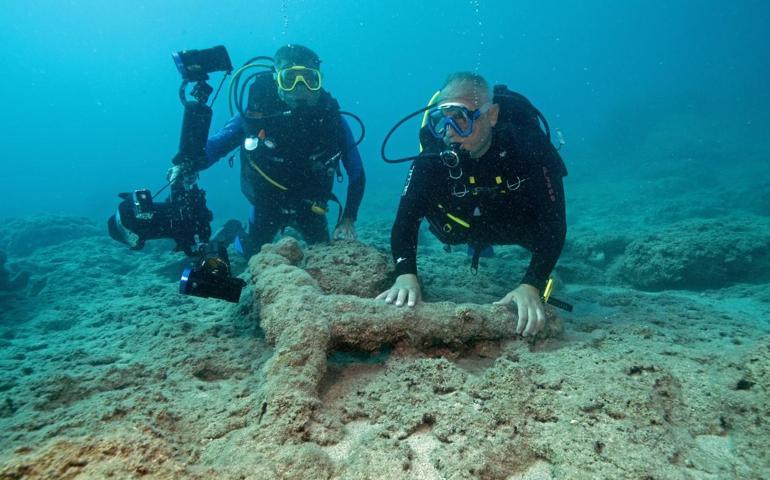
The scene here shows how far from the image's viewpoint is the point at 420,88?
113m

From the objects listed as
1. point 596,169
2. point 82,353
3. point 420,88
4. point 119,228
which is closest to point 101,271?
point 119,228

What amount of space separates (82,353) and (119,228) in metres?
1.40

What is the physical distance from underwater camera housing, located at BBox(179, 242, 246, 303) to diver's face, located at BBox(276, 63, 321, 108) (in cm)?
384

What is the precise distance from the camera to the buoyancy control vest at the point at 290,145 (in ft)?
20.0

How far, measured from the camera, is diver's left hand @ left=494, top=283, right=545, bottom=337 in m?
2.68

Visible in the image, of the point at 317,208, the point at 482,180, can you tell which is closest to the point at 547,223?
the point at 482,180

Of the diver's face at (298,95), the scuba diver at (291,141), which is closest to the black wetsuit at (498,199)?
the scuba diver at (291,141)

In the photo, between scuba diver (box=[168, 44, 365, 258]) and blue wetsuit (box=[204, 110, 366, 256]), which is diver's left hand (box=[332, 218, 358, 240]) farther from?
blue wetsuit (box=[204, 110, 366, 256])

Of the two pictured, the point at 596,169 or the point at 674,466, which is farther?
the point at 596,169

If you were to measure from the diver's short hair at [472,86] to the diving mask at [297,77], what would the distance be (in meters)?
2.93

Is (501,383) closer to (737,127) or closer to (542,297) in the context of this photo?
(542,297)

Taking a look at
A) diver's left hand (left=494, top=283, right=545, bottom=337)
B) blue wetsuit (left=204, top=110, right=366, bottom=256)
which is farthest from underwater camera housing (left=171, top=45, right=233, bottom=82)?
diver's left hand (left=494, top=283, right=545, bottom=337)

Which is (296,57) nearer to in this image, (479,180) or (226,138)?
(226,138)

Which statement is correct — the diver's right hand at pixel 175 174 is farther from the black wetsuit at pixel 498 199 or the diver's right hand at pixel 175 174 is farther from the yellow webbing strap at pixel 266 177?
the black wetsuit at pixel 498 199
